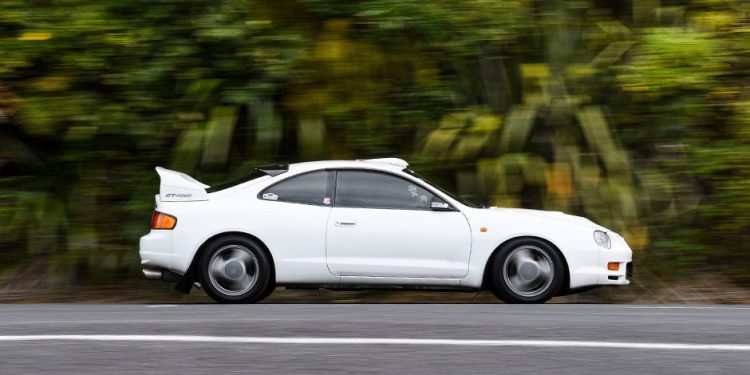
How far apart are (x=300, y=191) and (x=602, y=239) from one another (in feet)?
9.05

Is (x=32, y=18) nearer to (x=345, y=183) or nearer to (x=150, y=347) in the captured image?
(x=345, y=183)

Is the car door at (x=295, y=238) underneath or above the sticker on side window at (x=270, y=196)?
underneath

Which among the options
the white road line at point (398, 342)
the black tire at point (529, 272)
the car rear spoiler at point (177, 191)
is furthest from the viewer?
the car rear spoiler at point (177, 191)

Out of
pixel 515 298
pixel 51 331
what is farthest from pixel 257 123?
pixel 51 331

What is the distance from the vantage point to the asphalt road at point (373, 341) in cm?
701

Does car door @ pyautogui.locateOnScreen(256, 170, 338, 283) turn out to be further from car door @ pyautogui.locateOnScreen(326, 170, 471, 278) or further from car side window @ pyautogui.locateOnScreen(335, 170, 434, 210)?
car side window @ pyautogui.locateOnScreen(335, 170, 434, 210)


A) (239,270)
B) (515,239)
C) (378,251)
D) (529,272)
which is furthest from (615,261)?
(239,270)

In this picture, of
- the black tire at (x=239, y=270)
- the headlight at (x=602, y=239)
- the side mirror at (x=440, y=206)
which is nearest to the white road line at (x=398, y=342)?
the black tire at (x=239, y=270)

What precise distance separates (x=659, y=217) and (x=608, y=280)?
3.22 metres

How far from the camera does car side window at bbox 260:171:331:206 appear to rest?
35.4ft

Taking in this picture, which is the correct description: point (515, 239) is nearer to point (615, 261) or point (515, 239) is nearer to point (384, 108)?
point (615, 261)

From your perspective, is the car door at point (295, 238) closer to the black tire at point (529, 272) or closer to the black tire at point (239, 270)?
the black tire at point (239, 270)

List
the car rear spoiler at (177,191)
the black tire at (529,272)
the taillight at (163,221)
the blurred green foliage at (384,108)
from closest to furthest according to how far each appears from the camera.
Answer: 1. the black tire at (529,272)
2. the taillight at (163,221)
3. the car rear spoiler at (177,191)
4. the blurred green foliage at (384,108)

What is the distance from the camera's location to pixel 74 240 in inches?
531
